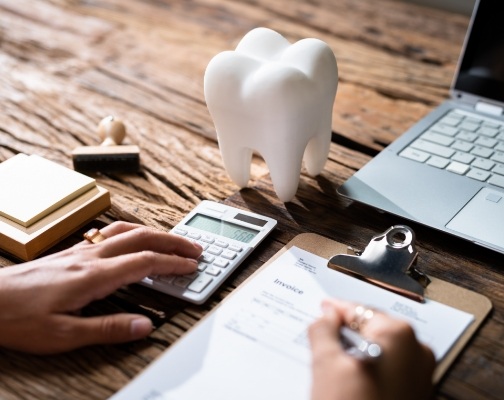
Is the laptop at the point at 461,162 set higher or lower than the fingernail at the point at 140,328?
higher

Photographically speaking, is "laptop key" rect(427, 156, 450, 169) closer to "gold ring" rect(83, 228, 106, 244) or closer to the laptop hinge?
the laptop hinge

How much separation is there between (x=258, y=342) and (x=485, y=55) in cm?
64

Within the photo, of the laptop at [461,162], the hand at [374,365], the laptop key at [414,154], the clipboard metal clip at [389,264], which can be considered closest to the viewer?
the hand at [374,365]

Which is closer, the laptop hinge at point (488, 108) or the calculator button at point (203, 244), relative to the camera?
the calculator button at point (203, 244)

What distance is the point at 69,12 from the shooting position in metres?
1.55

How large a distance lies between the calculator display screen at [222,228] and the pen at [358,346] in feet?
0.67

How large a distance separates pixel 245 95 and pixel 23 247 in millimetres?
312

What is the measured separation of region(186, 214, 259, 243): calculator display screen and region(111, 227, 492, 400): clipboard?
0.18ft

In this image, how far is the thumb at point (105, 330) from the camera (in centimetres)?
62

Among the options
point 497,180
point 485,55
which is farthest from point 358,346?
point 485,55

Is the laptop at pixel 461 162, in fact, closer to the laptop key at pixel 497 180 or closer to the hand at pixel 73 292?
the laptop key at pixel 497 180

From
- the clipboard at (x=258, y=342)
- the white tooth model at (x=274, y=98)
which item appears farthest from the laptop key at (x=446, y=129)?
the clipboard at (x=258, y=342)

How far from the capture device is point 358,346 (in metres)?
0.59

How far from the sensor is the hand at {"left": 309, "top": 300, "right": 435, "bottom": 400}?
21.5 inches
